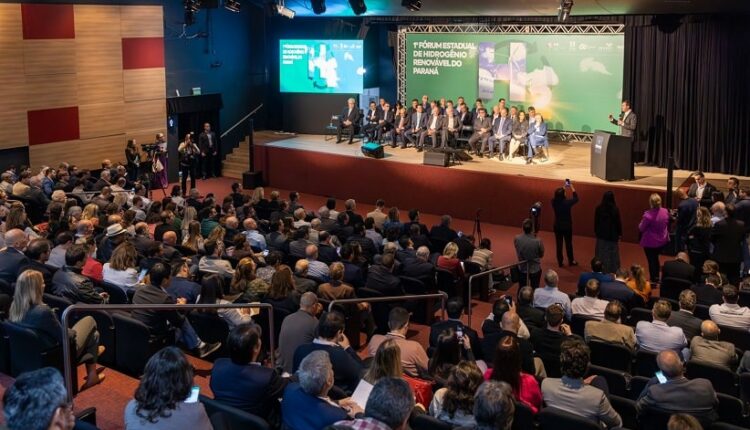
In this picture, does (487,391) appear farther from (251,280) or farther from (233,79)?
(233,79)

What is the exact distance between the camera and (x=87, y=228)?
33.2 ft

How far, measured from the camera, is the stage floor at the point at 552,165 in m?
15.4

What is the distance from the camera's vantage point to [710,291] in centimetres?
888

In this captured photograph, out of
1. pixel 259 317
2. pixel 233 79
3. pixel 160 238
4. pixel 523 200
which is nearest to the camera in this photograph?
pixel 259 317

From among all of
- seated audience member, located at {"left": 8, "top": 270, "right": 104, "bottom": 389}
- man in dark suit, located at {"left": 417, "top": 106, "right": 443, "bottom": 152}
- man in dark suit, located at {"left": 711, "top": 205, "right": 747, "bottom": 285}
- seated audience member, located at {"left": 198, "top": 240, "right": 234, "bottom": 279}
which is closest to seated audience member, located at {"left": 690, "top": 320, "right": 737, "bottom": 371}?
man in dark suit, located at {"left": 711, "top": 205, "right": 747, "bottom": 285}

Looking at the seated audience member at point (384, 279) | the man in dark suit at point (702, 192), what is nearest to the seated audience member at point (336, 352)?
the seated audience member at point (384, 279)

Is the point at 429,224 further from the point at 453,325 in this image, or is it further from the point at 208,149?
the point at 453,325

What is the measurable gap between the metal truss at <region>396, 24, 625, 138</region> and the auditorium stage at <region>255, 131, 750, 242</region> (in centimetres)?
28

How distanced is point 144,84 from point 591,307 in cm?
1341

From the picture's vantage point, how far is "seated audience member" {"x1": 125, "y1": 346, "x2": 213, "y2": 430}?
432cm

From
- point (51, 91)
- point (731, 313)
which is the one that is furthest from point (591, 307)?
point (51, 91)

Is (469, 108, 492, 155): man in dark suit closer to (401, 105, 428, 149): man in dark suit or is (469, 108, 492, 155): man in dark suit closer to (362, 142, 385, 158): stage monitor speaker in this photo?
(401, 105, 428, 149): man in dark suit

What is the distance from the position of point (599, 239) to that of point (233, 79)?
12055 mm

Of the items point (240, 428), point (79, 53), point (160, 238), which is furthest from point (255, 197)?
point (240, 428)
